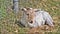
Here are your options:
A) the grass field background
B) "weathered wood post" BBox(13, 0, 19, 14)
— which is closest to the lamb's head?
the grass field background

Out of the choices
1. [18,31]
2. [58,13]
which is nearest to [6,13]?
[18,31]

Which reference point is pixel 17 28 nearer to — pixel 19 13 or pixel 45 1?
pixel 19 13

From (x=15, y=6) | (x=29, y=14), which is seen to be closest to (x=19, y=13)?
(x=15, y=6)

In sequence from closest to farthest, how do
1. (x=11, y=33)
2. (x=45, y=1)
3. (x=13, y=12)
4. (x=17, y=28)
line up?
(x=11, y=33) < (x=17, y=28) < (x=13, y=12) < (x=45, y=1)

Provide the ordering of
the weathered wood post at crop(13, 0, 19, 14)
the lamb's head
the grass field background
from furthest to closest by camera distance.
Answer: the weathered wood post at crop(13, 0, 19, 14), the lamb's head, the grass field background

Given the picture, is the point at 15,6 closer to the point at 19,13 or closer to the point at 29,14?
the point at 19,13

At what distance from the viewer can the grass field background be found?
8742 millimetres

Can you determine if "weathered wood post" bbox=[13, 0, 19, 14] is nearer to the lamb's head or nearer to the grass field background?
the grass field background

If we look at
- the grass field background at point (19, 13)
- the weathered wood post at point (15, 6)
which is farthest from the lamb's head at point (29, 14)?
the weathered wood post at point (15, 6)

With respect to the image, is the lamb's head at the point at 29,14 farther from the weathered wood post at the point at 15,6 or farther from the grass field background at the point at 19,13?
the weathered wood post at the point at 15,6

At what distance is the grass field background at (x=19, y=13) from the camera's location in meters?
8.74

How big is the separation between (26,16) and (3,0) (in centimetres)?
129

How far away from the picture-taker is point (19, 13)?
34.0ft

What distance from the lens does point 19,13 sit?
10352mm
